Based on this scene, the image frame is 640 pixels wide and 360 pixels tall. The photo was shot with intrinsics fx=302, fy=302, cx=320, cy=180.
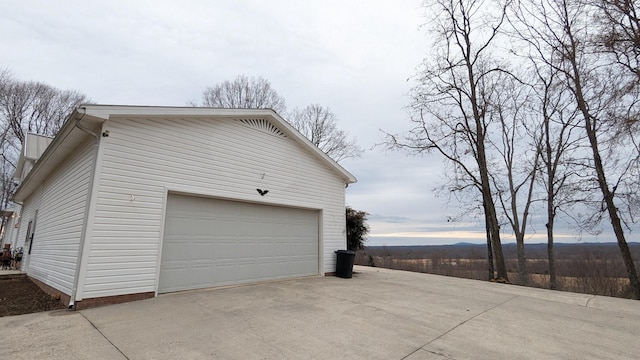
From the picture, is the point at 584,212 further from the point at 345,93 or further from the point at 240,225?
the point at 240,225

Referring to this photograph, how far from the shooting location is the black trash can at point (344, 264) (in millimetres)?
9078

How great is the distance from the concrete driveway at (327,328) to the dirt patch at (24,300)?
588mm

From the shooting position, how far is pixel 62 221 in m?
6.57

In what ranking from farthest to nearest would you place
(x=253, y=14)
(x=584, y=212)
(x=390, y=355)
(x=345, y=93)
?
(x=345, y=93) < (x=584, y=212) < (x=253, y=14) < (x=390, y=355)

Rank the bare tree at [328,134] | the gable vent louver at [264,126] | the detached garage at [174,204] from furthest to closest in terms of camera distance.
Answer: the bare tree at [328,134] → the gable vent louver at [264,126] → the detached garage at [174,204]

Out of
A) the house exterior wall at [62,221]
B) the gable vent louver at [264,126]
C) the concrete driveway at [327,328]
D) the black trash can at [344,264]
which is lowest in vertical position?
the concrete driveway at [327,328]

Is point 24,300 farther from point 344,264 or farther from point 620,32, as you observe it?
point 620,32

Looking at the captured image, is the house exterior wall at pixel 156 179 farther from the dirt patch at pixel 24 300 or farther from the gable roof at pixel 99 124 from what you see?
the dirt patch at pixel 24 300

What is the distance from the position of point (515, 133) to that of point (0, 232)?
34836mm

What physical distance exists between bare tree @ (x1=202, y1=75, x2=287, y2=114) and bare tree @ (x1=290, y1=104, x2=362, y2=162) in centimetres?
282

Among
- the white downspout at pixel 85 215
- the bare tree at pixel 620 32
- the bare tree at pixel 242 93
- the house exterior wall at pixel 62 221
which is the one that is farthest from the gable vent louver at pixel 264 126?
the bare tree at pixel 242 93

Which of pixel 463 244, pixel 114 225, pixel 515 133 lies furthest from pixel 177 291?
pixel 463 244

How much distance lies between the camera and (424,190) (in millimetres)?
14844

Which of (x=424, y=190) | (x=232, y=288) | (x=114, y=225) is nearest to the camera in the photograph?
(x=114, y=225)
